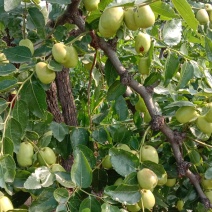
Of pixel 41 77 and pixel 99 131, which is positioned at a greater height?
pixel 41 77

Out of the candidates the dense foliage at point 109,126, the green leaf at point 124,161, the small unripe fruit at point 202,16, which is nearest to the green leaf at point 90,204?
the dense foliage at point 109,126

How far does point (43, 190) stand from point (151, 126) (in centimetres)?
30

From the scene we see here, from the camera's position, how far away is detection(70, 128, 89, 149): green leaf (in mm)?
1112

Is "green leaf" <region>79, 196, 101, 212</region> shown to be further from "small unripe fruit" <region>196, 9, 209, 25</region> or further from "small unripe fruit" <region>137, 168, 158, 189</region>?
"small unripe fruit" <region>196, 9, 209, 25</region>

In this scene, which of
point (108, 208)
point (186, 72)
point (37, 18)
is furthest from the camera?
point (37, 18)

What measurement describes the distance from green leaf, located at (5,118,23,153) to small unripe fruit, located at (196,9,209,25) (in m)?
0.60

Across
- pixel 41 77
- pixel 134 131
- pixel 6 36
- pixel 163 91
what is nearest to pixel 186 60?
pixel 163 91

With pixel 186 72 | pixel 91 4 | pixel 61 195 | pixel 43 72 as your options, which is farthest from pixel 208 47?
pixel 61 195

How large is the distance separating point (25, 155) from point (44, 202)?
152 millimetres

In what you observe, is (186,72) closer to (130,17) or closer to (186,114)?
(186,114)

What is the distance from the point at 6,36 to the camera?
179 centimetres

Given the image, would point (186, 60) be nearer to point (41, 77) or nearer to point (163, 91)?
point (163, 91)

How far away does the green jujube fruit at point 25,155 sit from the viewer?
1.02 metres

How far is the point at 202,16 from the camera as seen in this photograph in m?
1.23
